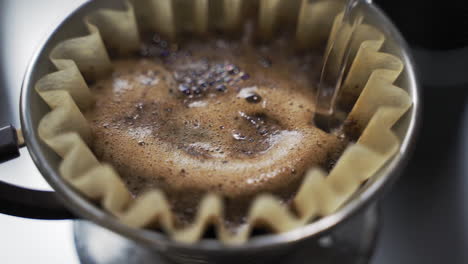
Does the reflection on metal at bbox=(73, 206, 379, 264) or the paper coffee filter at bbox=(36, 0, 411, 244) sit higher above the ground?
the paper coffee filter at bbox=(36, 0, 411, 244)

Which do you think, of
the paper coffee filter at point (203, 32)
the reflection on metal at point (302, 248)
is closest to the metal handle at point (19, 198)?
the paper coffee filter at point (203, 32)

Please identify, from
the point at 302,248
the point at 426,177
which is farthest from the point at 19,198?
the point at 426,177

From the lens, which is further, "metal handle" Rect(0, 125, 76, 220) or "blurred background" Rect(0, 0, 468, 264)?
"blurred background" Rect(0, 0, 468, 264)

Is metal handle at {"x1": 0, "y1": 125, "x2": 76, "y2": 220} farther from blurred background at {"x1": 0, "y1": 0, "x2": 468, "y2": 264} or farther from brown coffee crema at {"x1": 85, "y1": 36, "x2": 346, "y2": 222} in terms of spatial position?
blurred background at {"x1": 0, "y1": 0, "x2": 468, "y2": 264}

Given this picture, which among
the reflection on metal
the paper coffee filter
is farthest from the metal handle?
the reflection on metal

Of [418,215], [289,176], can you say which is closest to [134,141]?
[289,176]

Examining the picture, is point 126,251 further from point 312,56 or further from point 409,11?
point 409,11
